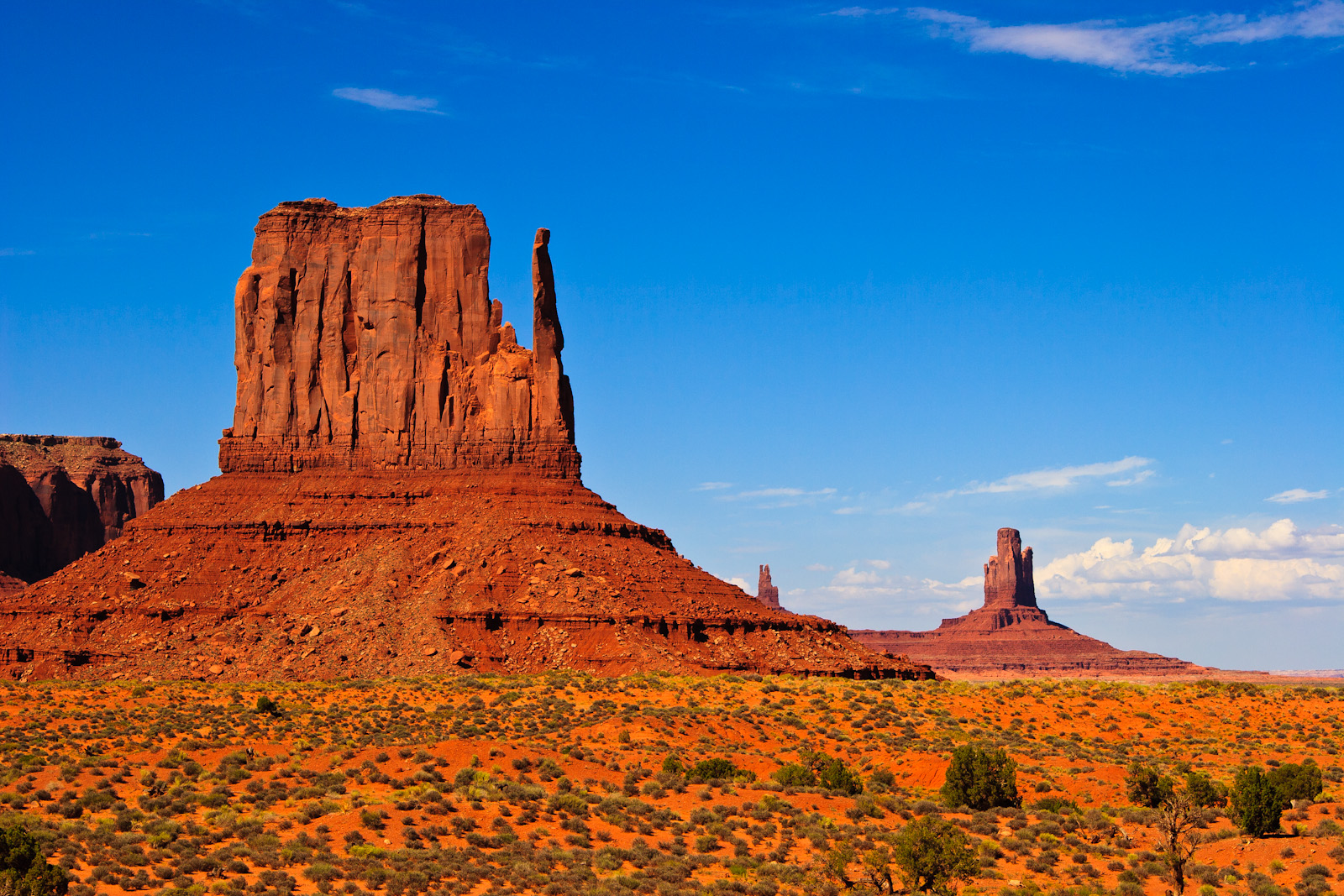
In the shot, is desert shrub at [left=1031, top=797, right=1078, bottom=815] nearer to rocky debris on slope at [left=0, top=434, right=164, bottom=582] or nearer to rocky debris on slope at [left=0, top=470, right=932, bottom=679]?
rocky debris on slope at [left=0, top=470, right=932, bottom=679]

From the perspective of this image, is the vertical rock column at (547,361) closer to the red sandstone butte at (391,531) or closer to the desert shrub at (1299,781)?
the red sandstone butte at (391,531)

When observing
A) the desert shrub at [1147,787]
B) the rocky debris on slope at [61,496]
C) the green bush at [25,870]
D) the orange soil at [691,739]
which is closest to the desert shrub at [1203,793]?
the desert shrub at [1147,787]

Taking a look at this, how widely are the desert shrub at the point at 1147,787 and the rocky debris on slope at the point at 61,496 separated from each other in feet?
383

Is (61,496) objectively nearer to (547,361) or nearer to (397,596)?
(547,361)

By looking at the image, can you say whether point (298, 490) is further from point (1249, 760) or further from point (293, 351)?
point (1249, 760)

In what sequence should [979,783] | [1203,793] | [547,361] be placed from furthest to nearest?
[547,361] → [1203,793] → [979,783]

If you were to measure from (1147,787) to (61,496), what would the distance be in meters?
128

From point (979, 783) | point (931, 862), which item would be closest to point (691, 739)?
point (979, 783)

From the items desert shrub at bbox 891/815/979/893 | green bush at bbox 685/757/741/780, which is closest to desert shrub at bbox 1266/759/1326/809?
desert shrub at bbox 891/815/979/893

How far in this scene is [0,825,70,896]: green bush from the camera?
98.1ft

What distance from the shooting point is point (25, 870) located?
3091cm

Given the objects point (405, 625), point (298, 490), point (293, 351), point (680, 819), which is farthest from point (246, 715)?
point (293, 351)

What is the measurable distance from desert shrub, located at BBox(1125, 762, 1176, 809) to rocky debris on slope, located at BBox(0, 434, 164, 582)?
383 feet

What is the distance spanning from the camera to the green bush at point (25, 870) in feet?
98.1
